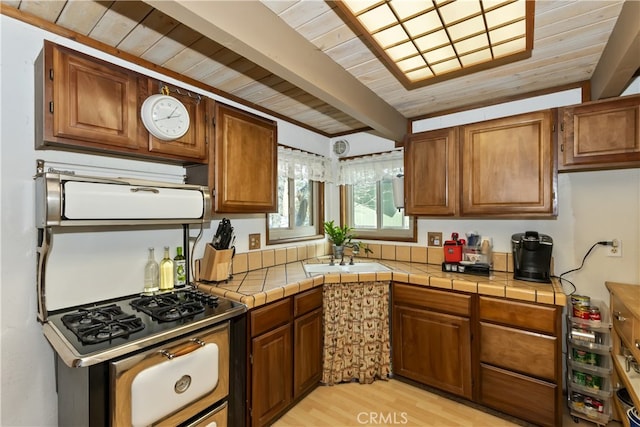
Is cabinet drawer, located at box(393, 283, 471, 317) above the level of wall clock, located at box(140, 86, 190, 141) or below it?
below

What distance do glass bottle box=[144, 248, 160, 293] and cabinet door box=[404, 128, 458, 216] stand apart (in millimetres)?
1901

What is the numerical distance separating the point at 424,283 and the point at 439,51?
1460 mm

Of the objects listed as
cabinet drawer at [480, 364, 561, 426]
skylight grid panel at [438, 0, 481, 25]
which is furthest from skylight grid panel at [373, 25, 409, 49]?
cabinet drawer at [480, 364, 561, 426]

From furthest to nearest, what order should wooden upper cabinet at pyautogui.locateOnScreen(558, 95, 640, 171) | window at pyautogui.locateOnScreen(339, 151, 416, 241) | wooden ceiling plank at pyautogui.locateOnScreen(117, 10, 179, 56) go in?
window at pyautogui.locateOnScreen(339, 151, 416, 241), wooden upper cabinet at pyautogui.locateOnScreen(558, 95, 640, 171), wooden ceiling plank at pyautogui.locateOnScreen(117, 10, 179, 56)

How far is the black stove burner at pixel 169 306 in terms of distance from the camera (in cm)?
140

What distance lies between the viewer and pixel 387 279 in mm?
2199

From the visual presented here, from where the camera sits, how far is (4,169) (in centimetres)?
130

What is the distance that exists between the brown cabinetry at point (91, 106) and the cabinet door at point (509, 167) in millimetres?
1975

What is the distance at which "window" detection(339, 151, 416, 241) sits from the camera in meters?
2.84

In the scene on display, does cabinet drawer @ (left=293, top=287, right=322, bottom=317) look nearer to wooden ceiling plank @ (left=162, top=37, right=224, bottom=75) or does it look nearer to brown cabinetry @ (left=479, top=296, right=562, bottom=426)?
brown cabinetry @ (left=479, top=296, right=562, bottom=426)

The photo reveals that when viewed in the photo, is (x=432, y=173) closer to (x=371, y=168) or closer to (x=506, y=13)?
(x=371, y=168)

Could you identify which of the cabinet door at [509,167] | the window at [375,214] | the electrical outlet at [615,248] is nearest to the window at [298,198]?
the window at [375,214]

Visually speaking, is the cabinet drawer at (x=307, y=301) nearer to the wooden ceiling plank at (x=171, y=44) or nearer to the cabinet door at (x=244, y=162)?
the cabinet door at (x=244, y=162)

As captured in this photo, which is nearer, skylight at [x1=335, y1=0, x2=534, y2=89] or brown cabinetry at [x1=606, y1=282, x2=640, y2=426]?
skylight at [x1=335, y1=0, x2=534, y2=89]
